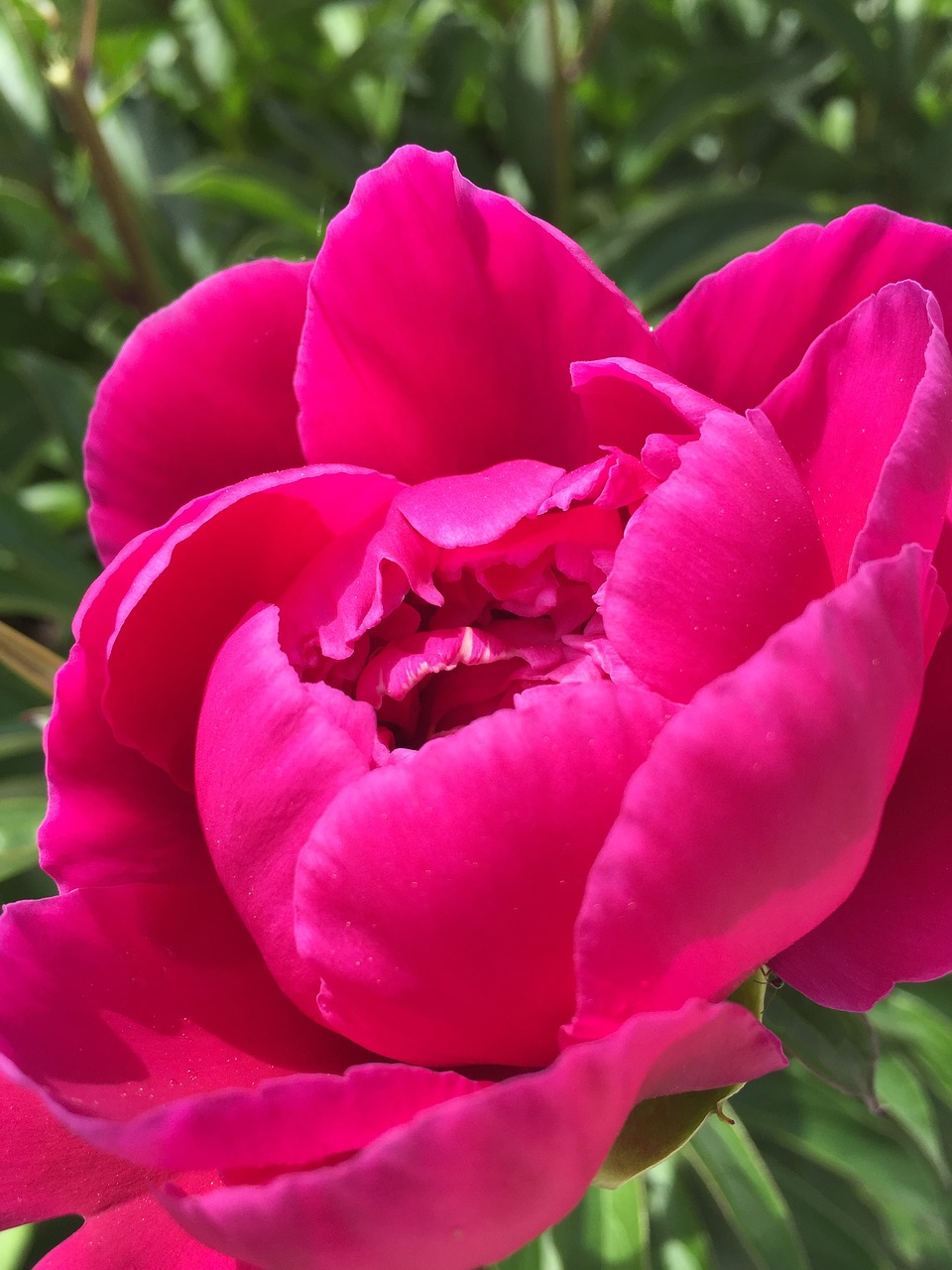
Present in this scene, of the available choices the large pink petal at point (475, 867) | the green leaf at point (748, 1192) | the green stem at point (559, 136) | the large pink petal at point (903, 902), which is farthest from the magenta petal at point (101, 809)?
the green stem at point (559, 136)

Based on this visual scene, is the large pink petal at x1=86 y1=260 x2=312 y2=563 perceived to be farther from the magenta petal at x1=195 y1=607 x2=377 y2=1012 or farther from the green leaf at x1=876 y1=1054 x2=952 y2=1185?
the green leaf at x1=876 y1=1054 x2=952 y2=1185

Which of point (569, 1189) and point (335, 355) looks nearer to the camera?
point (569, 1189)

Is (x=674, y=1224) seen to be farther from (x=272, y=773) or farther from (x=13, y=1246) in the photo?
(x=272, y=773)

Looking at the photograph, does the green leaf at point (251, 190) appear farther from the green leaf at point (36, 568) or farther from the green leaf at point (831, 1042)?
the green leaf at point (831, 1042)

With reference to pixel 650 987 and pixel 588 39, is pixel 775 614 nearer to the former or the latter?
pixel 650 987

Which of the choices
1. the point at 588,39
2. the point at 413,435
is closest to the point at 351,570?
the point at 413,435

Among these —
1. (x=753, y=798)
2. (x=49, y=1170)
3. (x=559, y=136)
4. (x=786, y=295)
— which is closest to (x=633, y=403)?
(x=786, y=295)
